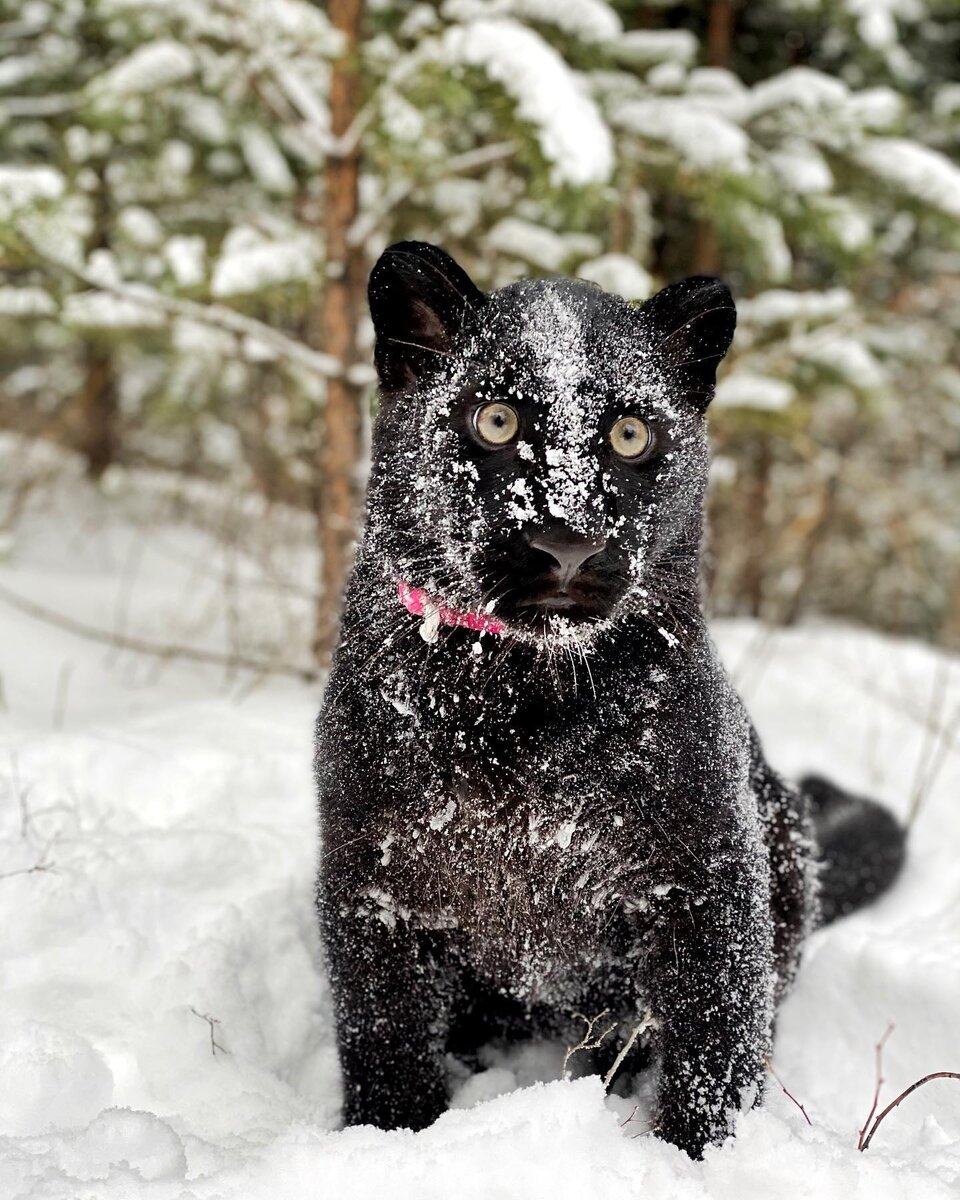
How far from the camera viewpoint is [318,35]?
12.7 feet

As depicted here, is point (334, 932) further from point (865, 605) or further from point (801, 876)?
point (865, 605)

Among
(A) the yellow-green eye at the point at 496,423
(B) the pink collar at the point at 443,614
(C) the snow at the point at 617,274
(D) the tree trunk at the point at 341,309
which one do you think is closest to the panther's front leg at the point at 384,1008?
(B) the pink collar at the point at 443,614

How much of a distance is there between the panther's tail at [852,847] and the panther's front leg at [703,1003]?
1.29 metres

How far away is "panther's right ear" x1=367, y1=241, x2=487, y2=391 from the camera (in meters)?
1.73

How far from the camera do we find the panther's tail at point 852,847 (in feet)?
9.85

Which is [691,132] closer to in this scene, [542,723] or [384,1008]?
[542,723]

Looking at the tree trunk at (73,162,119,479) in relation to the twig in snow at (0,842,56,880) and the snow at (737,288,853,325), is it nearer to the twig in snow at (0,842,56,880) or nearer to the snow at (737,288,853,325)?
the snow at (737,288,853,325)

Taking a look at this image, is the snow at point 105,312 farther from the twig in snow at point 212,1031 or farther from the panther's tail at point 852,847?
the panther's tail at point 852,847

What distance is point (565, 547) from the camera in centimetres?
147

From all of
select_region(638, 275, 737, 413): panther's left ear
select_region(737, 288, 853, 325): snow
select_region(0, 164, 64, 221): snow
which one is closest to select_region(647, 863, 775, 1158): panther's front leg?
select_region(638, 275, 737, 413): panther's left ear

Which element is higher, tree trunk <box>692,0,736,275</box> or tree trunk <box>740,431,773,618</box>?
tree trunk <box>692,0,736,275</box>

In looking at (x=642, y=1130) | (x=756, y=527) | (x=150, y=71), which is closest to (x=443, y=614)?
(x=642, y=1130)

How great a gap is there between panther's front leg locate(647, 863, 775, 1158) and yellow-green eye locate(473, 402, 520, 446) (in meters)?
0.83

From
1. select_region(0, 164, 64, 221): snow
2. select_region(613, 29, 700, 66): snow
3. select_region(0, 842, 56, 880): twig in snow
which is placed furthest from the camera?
select_region(613, 29, 700, 66): snow
